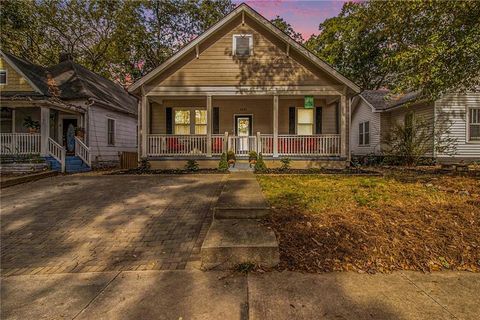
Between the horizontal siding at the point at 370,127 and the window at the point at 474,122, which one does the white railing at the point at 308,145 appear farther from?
the window at the point at 474,122

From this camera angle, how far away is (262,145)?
12773mm

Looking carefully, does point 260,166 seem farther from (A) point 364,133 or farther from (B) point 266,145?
(A) point 364,133

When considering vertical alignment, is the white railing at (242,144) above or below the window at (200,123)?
below

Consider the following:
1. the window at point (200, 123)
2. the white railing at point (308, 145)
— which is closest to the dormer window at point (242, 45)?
the window at point (200, 123)

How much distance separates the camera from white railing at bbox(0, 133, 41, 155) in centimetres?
1233

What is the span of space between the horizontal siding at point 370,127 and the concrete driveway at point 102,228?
1495 cm

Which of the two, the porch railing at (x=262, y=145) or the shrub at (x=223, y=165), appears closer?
the shrub at (x=223, y=165)

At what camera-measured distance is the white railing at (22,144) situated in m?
12.3

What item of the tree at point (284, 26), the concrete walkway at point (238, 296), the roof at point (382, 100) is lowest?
the concrete walkway at point (238, 296)

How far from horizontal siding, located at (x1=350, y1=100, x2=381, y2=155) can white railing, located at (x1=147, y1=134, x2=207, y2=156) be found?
39.6 ft

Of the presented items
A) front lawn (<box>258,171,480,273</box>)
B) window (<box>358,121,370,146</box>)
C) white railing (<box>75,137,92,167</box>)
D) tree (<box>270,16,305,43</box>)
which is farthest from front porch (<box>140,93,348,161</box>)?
tree (<box>270,16,305,43</box>)

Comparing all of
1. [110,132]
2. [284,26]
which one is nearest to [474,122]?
[284,26]

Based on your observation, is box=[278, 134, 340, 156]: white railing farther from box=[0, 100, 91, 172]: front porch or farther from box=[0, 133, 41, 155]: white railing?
box=[0, 133, 41, 155]: white railing

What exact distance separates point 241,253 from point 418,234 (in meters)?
2.38
